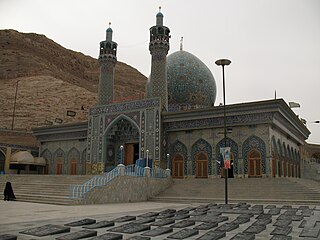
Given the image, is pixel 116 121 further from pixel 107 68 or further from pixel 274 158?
pixel 274 158

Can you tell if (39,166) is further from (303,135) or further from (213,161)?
(303,135)

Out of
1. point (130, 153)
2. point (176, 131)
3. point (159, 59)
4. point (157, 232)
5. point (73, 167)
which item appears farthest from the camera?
point (73, 167)

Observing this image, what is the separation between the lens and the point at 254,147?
61.8ft

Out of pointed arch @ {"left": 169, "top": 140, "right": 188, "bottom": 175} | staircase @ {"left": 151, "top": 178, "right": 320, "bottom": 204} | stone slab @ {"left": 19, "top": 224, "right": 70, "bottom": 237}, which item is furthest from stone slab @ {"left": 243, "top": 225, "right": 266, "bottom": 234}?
pointed arch @ {"left": 169, "top": 140, "right": 188, "bottom": 175}

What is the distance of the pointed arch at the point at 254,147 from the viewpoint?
60.8ft

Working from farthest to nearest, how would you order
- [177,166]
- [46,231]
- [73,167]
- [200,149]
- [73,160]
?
[73,160], [73,167], [177,166], [200,149], [46,231]

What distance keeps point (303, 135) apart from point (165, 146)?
1184 cm

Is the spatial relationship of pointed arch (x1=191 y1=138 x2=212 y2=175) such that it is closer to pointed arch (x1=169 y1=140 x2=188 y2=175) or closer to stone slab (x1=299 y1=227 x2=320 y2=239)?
pointed arch (x1=169 y1=140 x2=188 y2=175)

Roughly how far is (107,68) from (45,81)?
101 feet

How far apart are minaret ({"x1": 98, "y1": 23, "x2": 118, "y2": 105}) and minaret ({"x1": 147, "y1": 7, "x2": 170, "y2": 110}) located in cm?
377

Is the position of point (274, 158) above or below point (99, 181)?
above

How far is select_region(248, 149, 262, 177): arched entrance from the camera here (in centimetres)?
1859

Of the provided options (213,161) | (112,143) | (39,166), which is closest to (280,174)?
(213,161)

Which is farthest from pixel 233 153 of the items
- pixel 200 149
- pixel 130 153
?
pixel 130 153
